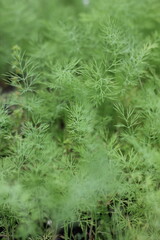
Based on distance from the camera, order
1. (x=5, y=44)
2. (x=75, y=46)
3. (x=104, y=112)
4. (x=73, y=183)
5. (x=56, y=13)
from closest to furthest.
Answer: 1. (x=73, y=183)
2. (x=104, y=112)
3. (x=75, y=46)
4. (x=5, y=44)
5. (x=56, y=13)

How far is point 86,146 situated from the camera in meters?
1.85

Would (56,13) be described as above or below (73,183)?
above

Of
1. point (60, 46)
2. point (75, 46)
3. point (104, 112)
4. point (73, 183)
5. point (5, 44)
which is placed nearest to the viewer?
point (73, 183)

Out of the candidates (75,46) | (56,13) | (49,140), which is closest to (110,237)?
(49,140)

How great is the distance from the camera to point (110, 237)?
5.90ft

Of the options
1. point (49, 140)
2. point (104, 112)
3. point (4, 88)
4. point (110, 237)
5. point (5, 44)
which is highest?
point (5, 44)

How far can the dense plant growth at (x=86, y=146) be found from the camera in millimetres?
1700

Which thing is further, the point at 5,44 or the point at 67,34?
the point at 5,44

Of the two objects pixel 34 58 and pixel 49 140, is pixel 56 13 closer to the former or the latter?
pixel 34 58

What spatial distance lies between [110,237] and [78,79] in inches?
28.0

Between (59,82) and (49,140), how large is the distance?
11.0 inches

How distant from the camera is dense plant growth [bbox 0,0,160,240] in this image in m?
1.70

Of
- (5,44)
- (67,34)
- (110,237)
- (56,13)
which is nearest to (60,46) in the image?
(67,34)

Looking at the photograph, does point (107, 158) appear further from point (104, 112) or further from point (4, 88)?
point (4, 88)
